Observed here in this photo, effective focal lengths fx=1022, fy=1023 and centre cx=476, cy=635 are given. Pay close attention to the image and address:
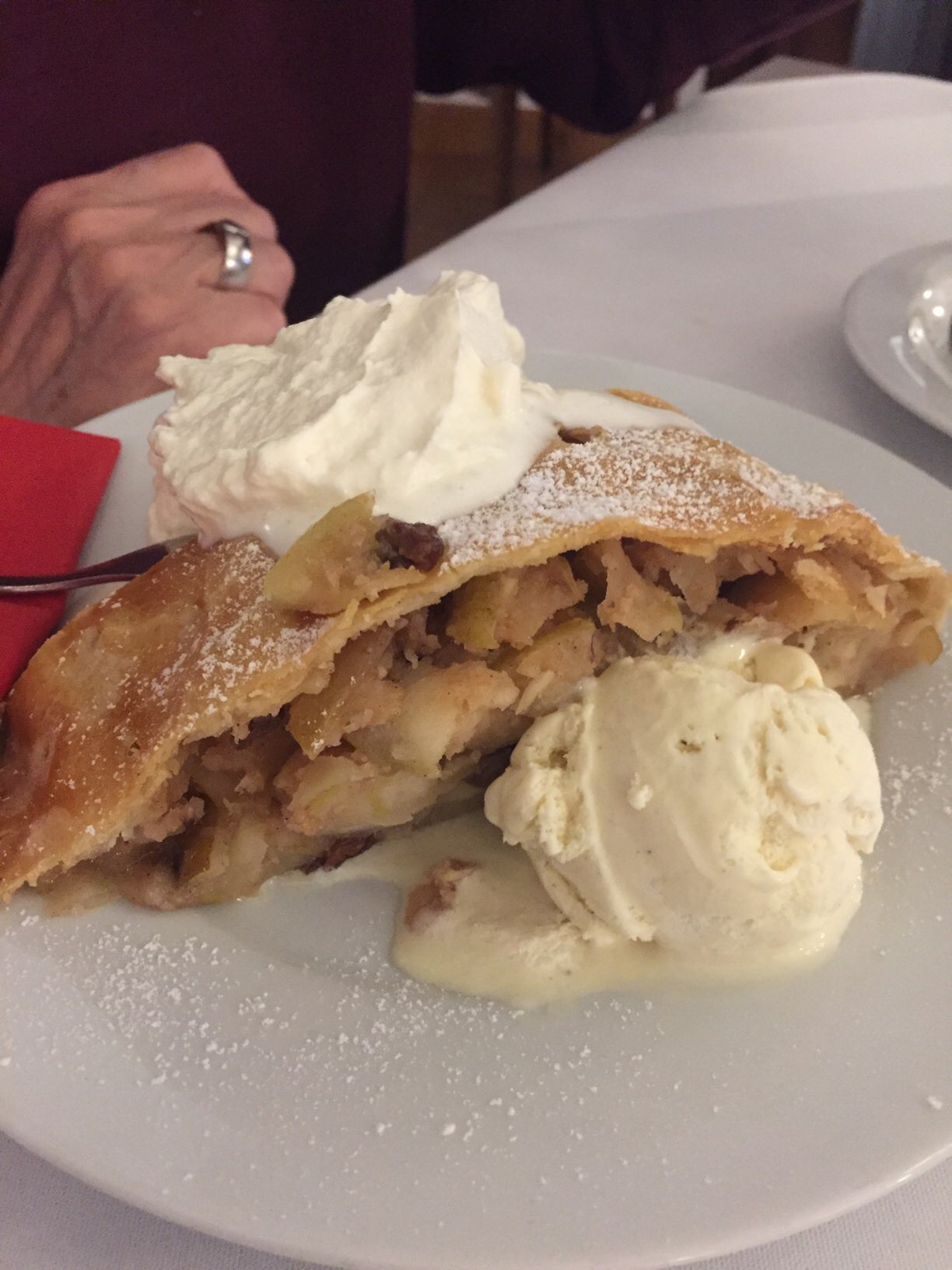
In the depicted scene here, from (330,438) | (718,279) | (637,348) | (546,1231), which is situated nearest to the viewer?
(546,1231)

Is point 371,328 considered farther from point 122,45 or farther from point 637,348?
point 122,45

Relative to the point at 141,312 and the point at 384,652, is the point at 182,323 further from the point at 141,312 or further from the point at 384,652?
the point at 384,652

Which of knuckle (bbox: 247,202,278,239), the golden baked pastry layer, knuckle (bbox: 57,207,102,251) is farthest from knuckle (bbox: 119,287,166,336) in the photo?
the golden baked pastry layer

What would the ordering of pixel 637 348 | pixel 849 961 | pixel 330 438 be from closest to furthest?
pixel 849 961 < pixel 330 438 < pixel 637 348

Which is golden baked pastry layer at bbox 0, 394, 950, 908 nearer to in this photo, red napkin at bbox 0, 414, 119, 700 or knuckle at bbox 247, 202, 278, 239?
red napkin at bbox 0, 414, 119, 700

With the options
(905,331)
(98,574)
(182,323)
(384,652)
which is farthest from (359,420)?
(905,331)

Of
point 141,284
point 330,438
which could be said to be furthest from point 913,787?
point 141,284

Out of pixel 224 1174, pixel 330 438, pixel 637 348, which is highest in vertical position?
pixel 330 438
